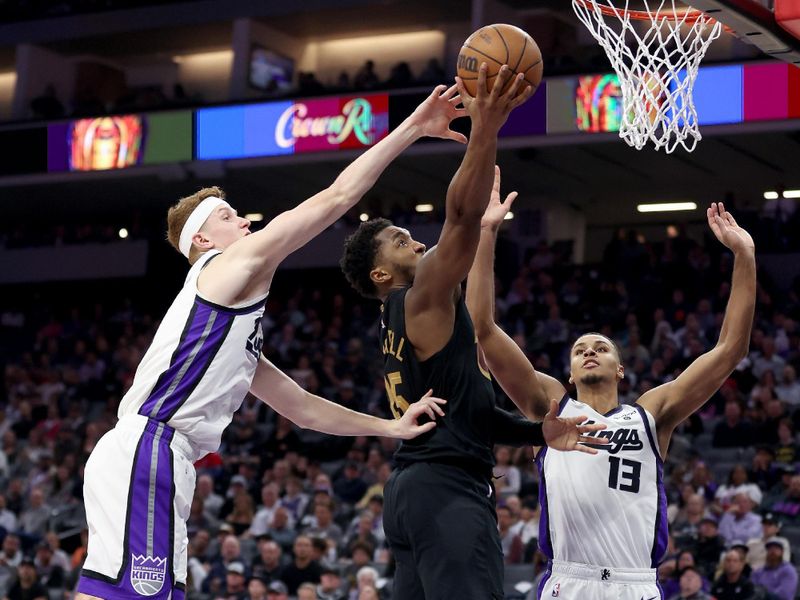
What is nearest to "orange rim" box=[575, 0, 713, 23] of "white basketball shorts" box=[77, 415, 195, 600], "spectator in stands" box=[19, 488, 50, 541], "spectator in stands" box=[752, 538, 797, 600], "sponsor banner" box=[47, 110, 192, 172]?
"white basketball shorts" box=[77, 415, 195, 600]

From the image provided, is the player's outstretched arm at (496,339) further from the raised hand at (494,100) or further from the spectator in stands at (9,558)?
the spectator in stands at (9,558)

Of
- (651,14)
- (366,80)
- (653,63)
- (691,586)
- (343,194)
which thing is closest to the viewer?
(343,194)

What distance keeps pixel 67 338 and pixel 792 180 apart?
12317 mm

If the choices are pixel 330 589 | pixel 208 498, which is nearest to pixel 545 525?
pixel 330 589

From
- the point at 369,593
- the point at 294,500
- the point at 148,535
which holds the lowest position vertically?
the point at 369,593

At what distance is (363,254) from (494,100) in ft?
3.12

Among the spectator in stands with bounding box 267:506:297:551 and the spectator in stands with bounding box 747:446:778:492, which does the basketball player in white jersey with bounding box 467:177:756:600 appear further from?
the spectator in stands with bounding box 267:506:297:551

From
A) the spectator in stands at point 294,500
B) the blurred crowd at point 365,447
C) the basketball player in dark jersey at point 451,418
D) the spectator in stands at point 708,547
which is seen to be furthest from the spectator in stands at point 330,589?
the basketball player in dark jersey at point 451,418

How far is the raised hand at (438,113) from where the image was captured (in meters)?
4.46

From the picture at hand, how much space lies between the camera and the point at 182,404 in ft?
13.5

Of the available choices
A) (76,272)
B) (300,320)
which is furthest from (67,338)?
(300,320)

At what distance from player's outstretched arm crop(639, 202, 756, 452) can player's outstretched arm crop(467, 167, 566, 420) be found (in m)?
0.49

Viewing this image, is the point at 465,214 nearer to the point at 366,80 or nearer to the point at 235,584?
the point at 235,584

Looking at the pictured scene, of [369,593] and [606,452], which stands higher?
[606,452]
